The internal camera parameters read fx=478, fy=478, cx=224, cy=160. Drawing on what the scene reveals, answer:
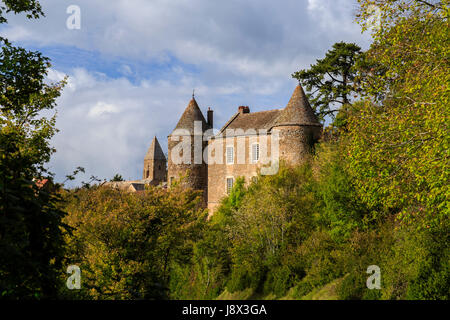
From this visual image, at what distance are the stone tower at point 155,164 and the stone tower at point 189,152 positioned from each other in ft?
212

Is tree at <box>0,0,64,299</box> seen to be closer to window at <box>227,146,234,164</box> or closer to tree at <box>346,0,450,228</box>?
tree at <box>346,0,450,228</box>

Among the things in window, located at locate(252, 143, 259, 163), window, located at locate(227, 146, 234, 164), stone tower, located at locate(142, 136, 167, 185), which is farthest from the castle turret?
stone tower, located at locate(142, 136, 167, 185)

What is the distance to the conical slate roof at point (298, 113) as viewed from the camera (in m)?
40.7

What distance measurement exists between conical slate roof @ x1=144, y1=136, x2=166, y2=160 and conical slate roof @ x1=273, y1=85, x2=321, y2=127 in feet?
246

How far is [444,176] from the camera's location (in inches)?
544

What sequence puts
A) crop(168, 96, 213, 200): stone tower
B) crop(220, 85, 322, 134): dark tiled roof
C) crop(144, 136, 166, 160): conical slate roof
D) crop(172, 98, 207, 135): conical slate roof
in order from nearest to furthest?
→ crop(220, 85, 322, 134): dark tiled roof < crop(168, 96, 213, 200): stone tower < crop(172, 98, 207, 135): conical slate roof < crop(144, 136, 166, 160): conical slate roof

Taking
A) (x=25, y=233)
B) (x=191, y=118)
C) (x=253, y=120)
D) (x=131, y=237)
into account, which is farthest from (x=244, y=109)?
(x=25, y=233)

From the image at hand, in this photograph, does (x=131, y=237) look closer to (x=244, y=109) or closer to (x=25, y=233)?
(x=25, y=233)

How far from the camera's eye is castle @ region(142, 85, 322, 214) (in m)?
40.5

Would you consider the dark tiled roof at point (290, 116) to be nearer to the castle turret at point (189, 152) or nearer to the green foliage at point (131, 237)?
the castle turret at point (189, 152)

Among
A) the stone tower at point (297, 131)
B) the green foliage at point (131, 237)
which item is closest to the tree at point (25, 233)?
the green foliage at point (131, 237)
